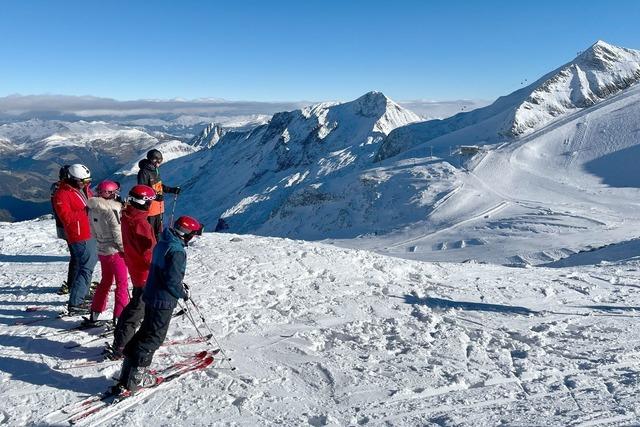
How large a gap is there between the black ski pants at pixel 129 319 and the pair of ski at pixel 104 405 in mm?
716

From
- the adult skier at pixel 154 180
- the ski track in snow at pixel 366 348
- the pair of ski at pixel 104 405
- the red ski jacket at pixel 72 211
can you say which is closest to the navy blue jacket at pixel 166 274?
the pair of ski at pixel 104 405

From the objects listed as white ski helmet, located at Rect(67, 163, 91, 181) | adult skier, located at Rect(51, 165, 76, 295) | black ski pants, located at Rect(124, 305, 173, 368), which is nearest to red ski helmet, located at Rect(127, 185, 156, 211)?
black ski pants, located at Rect(124, 305, 173, 368)

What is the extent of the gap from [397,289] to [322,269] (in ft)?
6.64

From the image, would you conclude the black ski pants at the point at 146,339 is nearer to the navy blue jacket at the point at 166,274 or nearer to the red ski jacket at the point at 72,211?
the navy blue jacket at the point at 166,274

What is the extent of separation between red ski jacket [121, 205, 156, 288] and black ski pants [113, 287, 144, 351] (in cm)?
21

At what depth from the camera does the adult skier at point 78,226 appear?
8.13 metres

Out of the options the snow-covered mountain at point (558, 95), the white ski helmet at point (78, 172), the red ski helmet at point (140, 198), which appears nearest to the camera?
the red ski helmet at point (140, 198)

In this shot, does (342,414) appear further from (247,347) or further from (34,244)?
(34,244)

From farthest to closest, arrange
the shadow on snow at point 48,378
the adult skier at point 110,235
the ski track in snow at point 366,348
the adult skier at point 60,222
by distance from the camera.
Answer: the adult skier at point 60,222, the adult skier at point 110,235, the shadow on snow at point 48,378, the ski track in snow at point 366,348

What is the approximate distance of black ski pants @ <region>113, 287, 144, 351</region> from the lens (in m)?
6.58

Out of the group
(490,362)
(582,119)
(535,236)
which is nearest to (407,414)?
(490,362)

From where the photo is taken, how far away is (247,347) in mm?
7684

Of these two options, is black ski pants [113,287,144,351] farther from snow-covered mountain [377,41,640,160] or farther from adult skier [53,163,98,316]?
snow-covered mountain [377,41,640,160]

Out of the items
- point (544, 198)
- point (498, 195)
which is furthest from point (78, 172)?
point (498, 195)
